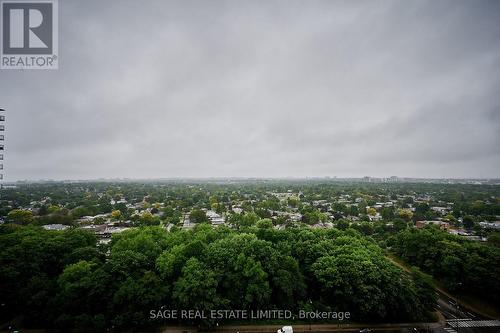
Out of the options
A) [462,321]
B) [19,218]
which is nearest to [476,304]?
[462,321]

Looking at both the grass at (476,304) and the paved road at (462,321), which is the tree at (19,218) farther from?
the grass at (476,304)

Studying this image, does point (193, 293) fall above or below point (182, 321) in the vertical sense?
above

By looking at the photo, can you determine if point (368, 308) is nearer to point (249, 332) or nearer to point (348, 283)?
point (348, 283)

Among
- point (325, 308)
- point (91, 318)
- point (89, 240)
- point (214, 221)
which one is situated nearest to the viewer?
point (91, 318)

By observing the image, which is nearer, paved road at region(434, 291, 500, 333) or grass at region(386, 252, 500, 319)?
paved road at region(434, 291, 500, 333)

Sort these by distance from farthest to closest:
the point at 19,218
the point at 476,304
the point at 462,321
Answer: the point at 19,218 → the point at 476,304 → the point at 462,321

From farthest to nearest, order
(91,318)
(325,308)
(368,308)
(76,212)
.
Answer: (76,212)
(325,308)
(368,308)
(91,318)

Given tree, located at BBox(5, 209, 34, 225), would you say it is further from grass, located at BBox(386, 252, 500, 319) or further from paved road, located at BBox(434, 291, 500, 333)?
grass, located at BBox(386, 252, 500, 319)

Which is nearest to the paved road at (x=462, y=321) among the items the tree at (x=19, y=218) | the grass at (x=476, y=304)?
the grass at (x=476, y=304)

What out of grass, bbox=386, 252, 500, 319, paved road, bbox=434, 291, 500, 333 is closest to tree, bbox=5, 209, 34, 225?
paved road, bbox=434, 291, 500, 333

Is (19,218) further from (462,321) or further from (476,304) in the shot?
(476,304)

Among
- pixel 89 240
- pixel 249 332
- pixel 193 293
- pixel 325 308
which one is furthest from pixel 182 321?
pixel 89 240
